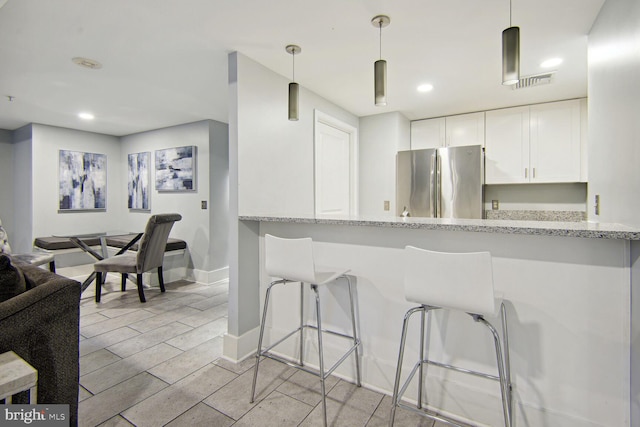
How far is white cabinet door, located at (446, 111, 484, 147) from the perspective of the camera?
377cm

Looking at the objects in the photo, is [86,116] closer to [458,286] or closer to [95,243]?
[95,243]

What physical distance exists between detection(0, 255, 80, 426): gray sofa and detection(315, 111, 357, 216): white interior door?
2.21 meters

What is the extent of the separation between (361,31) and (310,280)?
161cm

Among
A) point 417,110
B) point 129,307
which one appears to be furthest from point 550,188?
point 129,307

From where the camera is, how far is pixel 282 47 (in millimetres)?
2234

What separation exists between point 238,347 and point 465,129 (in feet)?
11.5

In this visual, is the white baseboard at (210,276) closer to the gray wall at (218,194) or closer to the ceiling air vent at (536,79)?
the gray wall at (218,194)

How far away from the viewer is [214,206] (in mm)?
4273

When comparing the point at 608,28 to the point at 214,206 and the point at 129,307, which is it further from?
the point at 129,307

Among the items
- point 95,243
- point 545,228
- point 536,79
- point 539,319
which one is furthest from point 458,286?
point 95,243

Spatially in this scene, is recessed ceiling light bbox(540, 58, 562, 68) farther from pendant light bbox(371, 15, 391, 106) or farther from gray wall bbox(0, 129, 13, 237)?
gray wall bbox(0, 129, 13, 237)

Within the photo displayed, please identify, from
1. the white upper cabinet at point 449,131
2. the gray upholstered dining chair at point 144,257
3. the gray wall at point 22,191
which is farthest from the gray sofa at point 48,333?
the gray wall at point 22,191

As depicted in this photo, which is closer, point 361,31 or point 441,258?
point 441,258

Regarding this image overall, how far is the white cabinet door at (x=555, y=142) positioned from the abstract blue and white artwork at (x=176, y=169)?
4.21 metres
